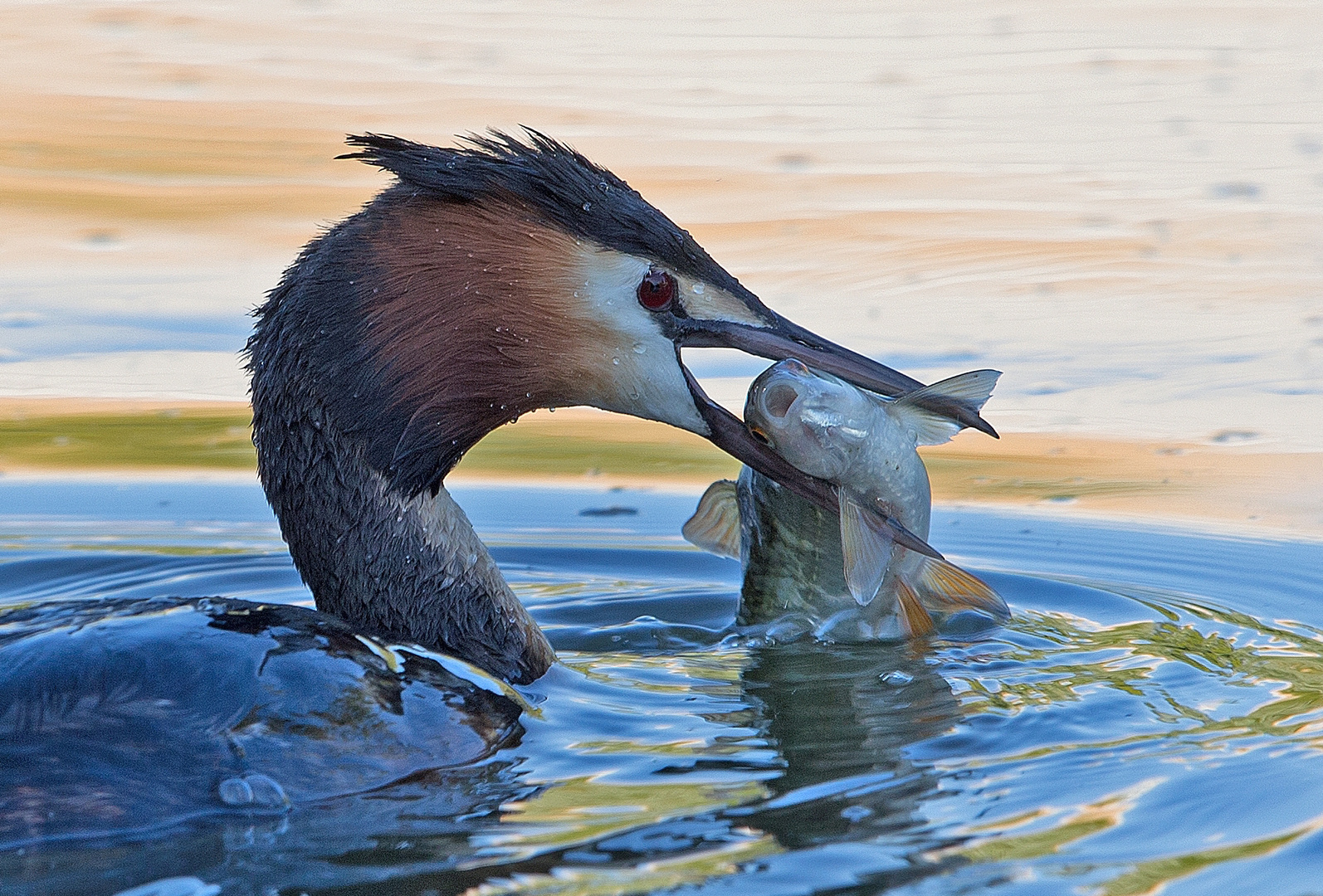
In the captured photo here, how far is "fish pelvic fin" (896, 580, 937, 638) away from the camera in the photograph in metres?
4.89

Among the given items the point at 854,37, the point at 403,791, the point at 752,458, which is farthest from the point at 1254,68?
the point at 403,791

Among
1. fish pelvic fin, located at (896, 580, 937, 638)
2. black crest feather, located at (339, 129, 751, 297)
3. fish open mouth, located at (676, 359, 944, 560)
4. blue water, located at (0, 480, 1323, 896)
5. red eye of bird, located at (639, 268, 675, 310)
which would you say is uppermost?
black crest feather, located at (339, 129, 751, 297)

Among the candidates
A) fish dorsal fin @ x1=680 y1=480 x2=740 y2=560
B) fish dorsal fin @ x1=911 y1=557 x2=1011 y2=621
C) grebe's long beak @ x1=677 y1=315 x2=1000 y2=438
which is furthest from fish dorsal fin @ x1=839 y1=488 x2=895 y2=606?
fish dorsal fin @ x1=680 y1=480 x2=740 y2=560

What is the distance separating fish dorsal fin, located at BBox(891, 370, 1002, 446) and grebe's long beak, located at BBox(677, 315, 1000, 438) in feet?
0.08

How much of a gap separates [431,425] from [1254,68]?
25.2ft

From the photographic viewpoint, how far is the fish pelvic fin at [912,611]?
4.89m

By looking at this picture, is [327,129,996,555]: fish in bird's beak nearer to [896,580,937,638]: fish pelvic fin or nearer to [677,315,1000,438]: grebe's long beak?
[677,315,1000,438]: grebe's long beak

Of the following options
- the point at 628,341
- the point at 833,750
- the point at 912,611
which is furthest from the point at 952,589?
the point at 628,341

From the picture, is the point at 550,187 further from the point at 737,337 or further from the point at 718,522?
the point at 718,522

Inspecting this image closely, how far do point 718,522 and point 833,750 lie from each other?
3.79 feet

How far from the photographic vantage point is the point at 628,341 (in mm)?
4535

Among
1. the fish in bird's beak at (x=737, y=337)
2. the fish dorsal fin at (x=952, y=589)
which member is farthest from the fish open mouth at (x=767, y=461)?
the fish dorsal fin at (x=952, y=589)

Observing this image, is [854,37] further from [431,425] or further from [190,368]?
[431,425]

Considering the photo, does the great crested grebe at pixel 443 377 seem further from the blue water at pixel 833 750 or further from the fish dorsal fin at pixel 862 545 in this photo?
the blue water at pixel 833 750
